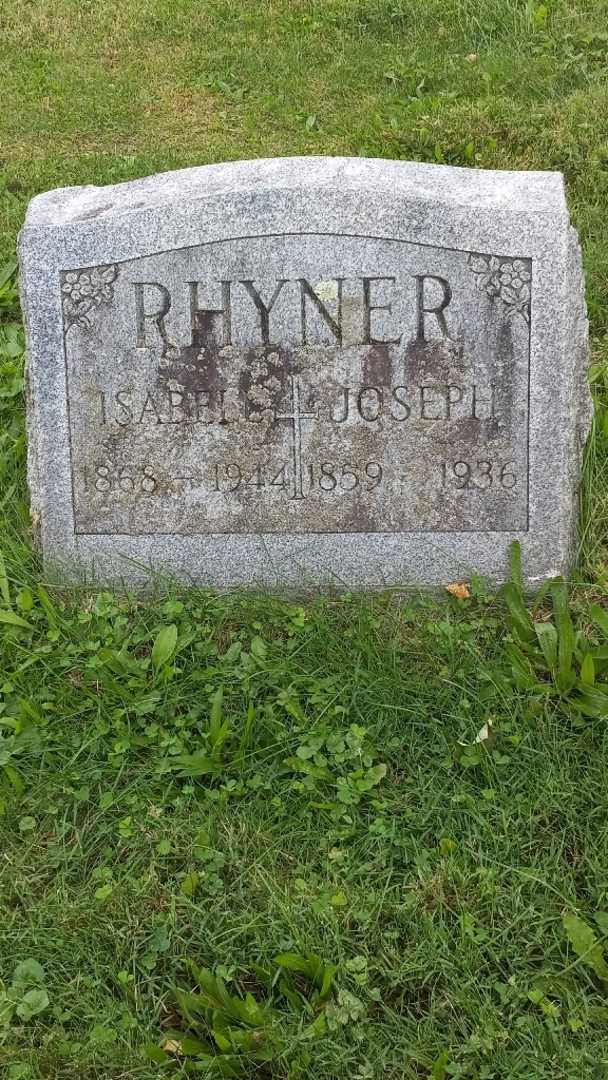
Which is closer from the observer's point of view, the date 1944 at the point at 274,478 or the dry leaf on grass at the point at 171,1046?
the dry leaf on grass at the point at 171,1046

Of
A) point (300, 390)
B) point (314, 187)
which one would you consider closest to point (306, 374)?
point (300, 390)

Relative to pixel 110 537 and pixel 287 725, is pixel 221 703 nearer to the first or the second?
pixel 287 725

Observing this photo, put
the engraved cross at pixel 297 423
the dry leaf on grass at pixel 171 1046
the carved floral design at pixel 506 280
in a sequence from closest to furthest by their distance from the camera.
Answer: the dry leaf on grass at pixel 171 1046 → the carved floral design at pixel 506 280 → the engraved cross at pixel 297 423

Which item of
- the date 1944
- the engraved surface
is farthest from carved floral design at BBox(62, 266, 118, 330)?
the date 1944

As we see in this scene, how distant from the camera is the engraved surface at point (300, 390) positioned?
3.03m

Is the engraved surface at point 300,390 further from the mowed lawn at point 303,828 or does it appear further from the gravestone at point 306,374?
the mowed lawn at point 303,828

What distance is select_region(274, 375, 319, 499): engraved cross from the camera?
10.2ft

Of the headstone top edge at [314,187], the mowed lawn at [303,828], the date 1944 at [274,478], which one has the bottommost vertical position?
the mowed lawn at [303,828]

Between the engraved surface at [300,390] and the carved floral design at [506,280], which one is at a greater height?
the carved floral design at [506,280]

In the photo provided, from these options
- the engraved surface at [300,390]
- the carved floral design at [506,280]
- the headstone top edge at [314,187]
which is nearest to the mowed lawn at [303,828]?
the engraved surface at [300,390]

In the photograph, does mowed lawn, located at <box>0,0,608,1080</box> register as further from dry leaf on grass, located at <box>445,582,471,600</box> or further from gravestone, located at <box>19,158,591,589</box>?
gravestone, located at <box>19,158,591,589</box>

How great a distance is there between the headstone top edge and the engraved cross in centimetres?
56

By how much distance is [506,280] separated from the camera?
299 cm

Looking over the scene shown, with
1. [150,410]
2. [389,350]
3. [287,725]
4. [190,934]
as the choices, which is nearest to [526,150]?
[389,350]
